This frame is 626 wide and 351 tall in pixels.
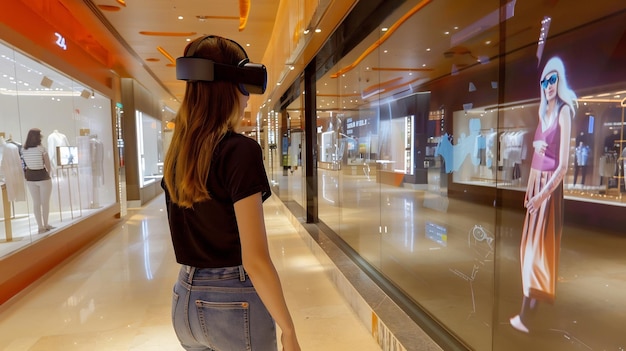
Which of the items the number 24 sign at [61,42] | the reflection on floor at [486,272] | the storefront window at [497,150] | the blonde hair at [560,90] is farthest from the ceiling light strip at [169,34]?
the blonde hair at [560,90]

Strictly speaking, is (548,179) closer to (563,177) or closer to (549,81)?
(563,177)

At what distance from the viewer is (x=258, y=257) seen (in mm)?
867

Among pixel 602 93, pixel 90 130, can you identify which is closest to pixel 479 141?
pixel 602 93

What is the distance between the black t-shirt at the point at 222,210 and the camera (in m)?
0.86

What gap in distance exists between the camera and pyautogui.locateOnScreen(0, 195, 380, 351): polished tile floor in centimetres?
265

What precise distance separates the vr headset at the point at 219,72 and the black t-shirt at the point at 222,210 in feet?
0.52

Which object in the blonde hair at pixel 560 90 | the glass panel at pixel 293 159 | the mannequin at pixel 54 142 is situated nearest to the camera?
the blonde hair at pixel 560 90

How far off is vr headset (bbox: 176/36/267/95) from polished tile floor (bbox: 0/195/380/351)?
2.07 m

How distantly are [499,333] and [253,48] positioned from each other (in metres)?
7.57

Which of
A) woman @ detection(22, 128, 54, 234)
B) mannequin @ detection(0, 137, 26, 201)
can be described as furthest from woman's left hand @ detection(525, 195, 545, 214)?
woman @ detection(22, 128, 54, 234)

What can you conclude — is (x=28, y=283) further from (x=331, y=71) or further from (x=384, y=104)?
(x=384, y=104)

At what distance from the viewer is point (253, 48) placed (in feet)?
27.6

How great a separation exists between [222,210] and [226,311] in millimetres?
250

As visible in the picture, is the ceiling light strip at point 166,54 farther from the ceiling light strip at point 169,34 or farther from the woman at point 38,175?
the woman at point 38,175
